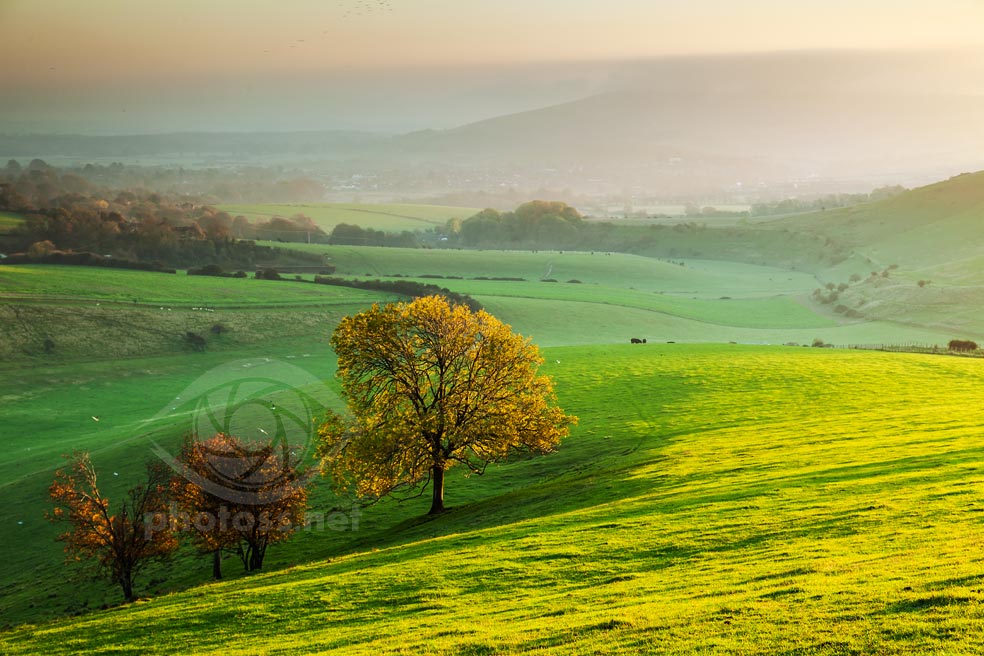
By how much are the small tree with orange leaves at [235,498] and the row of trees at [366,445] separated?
2.1 inches

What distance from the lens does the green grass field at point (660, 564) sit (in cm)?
1659

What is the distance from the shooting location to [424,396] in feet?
147

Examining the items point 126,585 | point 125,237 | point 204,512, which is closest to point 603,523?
point 204,512

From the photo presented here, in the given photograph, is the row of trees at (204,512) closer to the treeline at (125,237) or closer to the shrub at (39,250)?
the shrub at (39,250)

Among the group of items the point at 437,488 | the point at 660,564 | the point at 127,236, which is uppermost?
the point at 127,236

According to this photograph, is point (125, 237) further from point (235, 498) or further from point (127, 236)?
point (235, 498)

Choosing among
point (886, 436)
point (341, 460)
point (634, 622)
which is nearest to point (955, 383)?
point (886, 436)

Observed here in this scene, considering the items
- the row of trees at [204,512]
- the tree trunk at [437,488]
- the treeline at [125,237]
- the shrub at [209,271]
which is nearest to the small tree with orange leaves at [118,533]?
the row of trees at [204,512]

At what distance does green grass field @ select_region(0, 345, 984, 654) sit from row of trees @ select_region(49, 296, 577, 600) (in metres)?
3.16

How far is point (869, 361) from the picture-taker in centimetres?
7369

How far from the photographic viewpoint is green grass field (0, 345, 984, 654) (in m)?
16.6

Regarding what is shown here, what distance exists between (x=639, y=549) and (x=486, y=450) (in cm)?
1841

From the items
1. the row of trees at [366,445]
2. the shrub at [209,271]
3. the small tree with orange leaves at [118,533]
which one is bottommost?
the small tree with orange leaves at [118,533]

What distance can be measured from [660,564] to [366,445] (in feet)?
69.8
